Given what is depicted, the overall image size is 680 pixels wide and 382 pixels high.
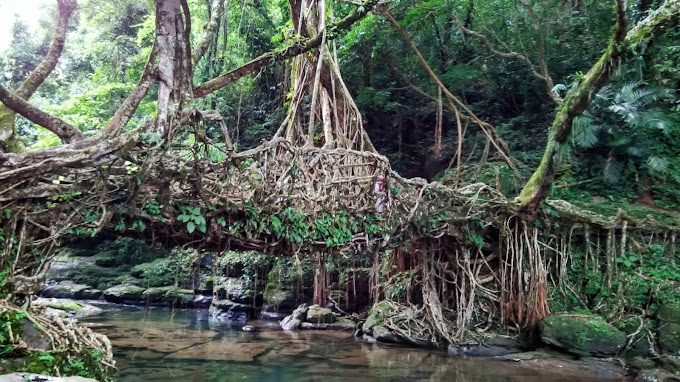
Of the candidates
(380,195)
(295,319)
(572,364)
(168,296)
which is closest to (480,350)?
(572,364)

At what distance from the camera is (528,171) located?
11180 mm

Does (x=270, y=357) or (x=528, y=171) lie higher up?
(x=528, y=171)

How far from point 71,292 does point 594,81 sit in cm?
1431

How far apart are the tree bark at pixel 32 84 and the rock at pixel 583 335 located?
7213mm

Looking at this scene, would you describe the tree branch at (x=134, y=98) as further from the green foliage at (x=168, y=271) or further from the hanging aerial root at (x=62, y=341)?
the green foliage at (x=168, y=271)

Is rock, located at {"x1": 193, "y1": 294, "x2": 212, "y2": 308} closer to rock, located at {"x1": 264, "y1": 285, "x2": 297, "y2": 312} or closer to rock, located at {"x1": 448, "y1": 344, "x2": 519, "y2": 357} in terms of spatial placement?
rock, located at {"x1": 264, "y1": 285, "x2": 297, "y2": 312}

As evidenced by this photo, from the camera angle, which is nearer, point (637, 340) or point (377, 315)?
point (637, 340)

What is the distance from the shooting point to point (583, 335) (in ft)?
25.2

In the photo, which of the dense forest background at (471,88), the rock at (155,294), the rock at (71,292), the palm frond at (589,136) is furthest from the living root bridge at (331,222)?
the rock at (71,292)

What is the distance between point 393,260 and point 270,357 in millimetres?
3472

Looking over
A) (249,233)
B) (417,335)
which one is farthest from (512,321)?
(249,233)

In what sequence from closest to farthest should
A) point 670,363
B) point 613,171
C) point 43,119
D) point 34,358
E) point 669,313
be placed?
point 34,358
point 43,119
point 670,363
point 669,313
point 613,171

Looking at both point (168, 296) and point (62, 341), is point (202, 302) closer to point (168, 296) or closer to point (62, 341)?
point (168, 296)

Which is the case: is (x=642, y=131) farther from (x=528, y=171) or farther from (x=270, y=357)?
(x=270, y=357)
